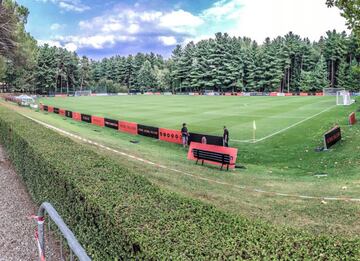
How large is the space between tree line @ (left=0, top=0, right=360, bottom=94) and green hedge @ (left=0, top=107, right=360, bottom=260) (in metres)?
85.8

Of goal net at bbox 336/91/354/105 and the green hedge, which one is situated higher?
goal net at bbox 336/91/354/105

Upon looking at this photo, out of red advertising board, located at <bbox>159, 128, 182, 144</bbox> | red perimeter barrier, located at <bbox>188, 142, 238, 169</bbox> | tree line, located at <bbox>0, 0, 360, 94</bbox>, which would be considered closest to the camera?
red perimeter barrier, located at <bbox>188, 142, 238, 169</bbox>

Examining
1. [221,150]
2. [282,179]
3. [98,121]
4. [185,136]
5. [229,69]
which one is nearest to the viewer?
[282,179]

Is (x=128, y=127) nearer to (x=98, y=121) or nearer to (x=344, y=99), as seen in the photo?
(x=98, y=121)

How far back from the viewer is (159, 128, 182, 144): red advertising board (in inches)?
984

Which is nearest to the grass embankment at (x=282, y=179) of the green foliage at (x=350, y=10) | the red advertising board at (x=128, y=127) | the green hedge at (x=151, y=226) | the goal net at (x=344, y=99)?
the red advertising board at (x=128, y=127)

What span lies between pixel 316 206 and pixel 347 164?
8.35m

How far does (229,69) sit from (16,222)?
100m

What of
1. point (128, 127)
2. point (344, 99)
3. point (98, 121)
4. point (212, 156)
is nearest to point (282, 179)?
point (212, 156)

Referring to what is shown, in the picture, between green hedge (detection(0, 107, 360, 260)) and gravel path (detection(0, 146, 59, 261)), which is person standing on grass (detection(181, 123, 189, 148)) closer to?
gravel path (detection(0, 146, 59, 261))

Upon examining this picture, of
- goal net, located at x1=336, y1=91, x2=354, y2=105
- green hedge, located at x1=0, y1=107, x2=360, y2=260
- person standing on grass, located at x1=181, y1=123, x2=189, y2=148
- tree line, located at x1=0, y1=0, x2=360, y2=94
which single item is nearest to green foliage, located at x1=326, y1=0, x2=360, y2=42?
person standing on grass, located at x1=181, y1=123, x2=189, y2=148

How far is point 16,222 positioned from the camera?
8.23 m

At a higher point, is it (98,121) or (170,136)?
A: (98,121)

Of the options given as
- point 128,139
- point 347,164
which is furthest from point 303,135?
point 128,139
